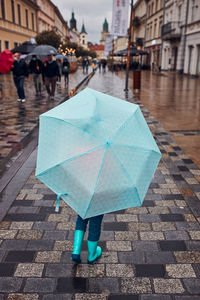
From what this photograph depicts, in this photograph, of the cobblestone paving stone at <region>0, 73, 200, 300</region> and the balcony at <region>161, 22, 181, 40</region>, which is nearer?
the cobblestone paving stone at <region>0, 73, 200, 300</region>

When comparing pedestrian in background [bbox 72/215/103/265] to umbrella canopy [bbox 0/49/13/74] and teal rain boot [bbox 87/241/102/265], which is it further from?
umbrella canopy [bbox 0/49/13/74]

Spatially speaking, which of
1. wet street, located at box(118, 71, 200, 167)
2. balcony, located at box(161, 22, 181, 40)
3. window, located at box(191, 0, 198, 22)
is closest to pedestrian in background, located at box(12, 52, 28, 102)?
wet street, located at box(118, 71, 200, 167)

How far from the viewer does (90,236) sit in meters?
2.37

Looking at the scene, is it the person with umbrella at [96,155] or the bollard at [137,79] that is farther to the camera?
the bollard at [137,79]

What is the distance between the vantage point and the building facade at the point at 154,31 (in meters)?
40.6

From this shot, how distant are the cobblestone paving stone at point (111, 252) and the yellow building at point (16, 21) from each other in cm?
3157

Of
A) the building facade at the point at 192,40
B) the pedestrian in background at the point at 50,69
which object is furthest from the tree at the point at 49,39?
the pedestrian in background at the point at 50,69

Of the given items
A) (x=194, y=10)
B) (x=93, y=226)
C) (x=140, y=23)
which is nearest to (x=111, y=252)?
(x=93, y=226)

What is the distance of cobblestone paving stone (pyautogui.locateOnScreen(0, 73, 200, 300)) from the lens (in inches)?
87.7

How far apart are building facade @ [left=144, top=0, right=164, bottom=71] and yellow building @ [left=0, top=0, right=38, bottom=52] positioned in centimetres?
1778

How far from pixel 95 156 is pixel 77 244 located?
1.06 metres

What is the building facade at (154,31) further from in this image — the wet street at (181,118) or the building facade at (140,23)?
the wet street at (181,118)

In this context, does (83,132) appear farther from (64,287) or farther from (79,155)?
(64,287)

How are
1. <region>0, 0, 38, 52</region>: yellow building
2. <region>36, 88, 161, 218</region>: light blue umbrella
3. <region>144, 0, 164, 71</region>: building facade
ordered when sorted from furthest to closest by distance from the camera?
<region>144, 0, 164, 71</region>: building facade, <region>0, 0, 38, 52</region>: yellow building, <region>36, 88, 161, 218</region>: light blue umbrella
